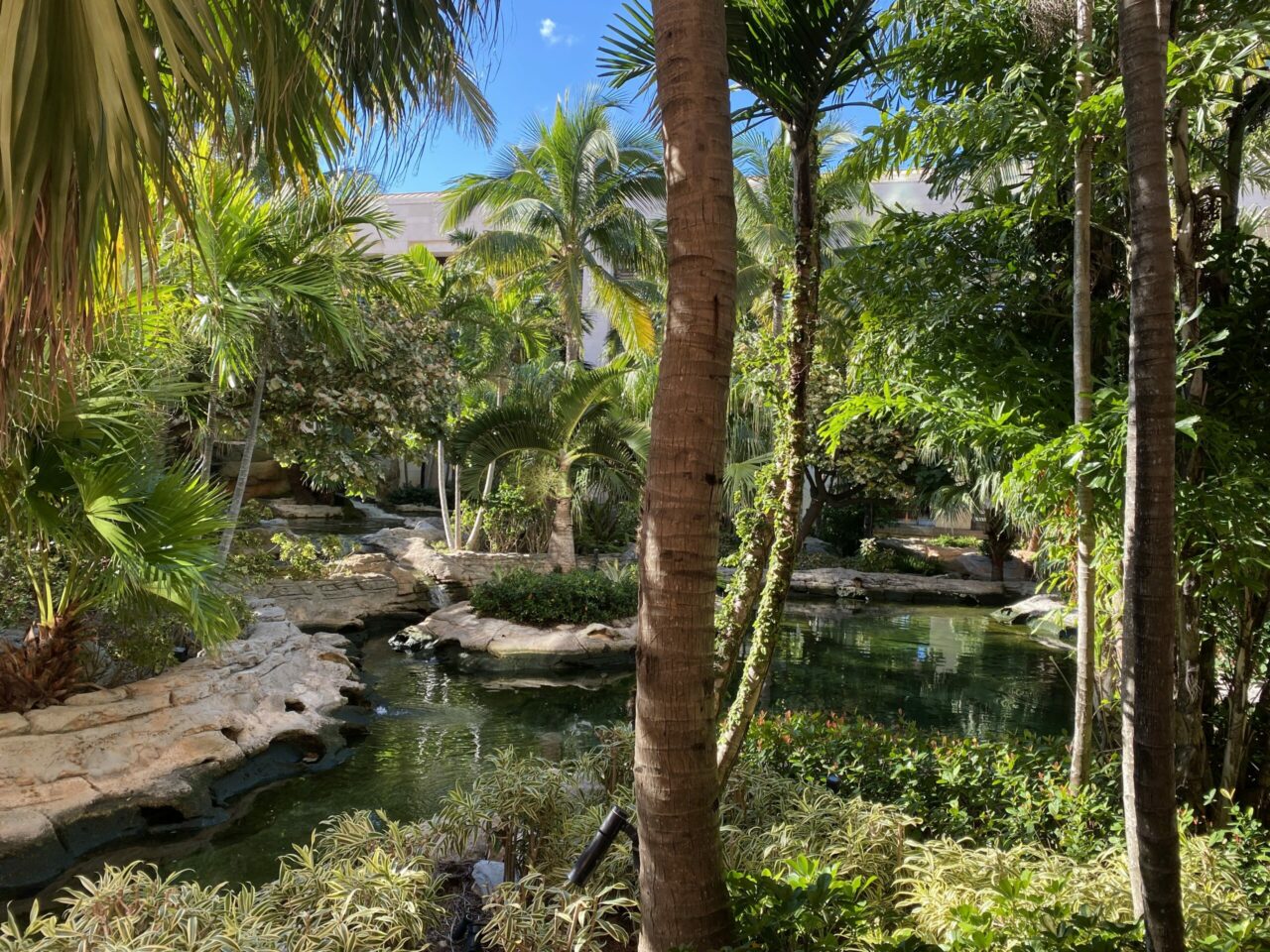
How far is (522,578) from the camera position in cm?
1282

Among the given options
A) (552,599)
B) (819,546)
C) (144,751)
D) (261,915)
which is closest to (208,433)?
(144,751)

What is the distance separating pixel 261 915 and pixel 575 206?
1605cm

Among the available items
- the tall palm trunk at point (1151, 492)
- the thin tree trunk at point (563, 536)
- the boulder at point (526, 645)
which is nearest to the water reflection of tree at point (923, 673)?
the boulder at point (526, 645)

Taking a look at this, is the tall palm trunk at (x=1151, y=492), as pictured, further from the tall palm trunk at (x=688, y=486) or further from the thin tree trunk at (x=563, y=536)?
the thin tree trunk at (x=563, y=536)

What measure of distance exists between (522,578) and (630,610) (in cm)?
179

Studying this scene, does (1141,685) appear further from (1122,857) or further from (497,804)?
(497,804)

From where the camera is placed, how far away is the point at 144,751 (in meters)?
5.91

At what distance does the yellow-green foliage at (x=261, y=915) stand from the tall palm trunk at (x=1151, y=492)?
7.92 feet

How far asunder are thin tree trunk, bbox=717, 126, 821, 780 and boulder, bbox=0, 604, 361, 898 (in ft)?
13.5

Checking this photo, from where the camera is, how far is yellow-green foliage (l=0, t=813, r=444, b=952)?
281cm

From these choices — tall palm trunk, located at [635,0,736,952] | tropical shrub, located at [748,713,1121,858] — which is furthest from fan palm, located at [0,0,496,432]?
tropical shrub, located at [748,713,1121,858]

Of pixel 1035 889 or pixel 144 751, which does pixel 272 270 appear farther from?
pixel 1035 889

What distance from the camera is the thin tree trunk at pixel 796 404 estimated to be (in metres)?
4.44

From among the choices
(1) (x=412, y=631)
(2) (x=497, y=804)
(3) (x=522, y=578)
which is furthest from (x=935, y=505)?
(2) (x=497, y=804)
